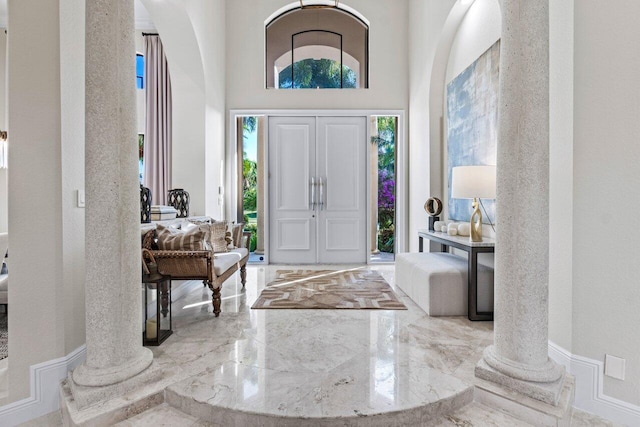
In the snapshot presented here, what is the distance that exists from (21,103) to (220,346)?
1941mm

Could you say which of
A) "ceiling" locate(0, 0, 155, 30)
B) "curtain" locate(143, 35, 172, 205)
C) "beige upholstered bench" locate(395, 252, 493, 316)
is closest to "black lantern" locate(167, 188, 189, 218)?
"curtain" locate(143, 35, 172, 205)

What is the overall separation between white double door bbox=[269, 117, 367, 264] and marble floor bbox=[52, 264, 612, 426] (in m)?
2.64

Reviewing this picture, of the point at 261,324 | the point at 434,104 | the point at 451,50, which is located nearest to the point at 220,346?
the point at 261,324

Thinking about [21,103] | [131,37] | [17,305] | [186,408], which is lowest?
[186,408]

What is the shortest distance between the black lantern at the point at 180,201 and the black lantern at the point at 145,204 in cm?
123

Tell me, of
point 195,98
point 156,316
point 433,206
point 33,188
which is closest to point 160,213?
point 156,316

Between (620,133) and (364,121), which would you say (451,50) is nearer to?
(364,121)

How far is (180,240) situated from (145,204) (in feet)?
1.73

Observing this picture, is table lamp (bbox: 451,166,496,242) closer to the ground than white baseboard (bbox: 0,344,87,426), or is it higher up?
higher up

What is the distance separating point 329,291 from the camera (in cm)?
409

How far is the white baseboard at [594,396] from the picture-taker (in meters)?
1.85

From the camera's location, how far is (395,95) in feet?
19.1

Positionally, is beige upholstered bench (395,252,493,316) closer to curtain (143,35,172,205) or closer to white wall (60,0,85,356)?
white wall (60,0,85,356)

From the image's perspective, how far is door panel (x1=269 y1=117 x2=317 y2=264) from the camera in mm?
5906
